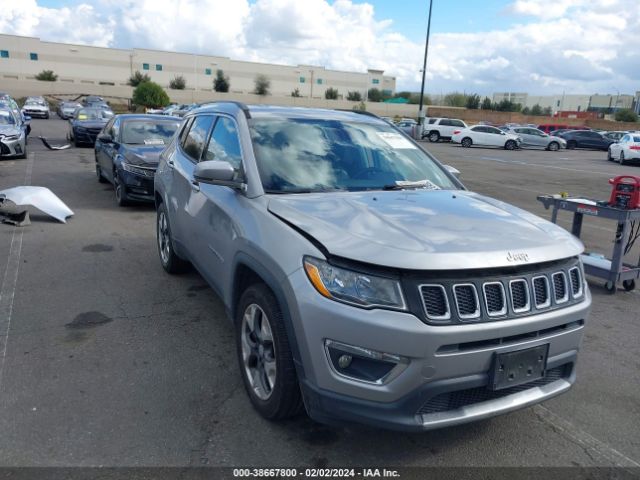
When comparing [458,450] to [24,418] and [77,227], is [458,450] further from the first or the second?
[77,227]

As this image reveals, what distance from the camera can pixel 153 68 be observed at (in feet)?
327

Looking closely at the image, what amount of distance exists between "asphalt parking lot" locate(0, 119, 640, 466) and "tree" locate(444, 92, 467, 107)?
329 ft

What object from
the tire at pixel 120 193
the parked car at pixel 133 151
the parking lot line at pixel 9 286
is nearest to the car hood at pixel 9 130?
the parked car at pixel 133 151

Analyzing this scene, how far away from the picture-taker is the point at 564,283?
284 centimetres

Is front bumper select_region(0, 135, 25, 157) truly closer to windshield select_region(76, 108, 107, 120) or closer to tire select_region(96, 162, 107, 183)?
tire select_region(96, 162, 107, 183)

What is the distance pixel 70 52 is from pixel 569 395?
107221mm

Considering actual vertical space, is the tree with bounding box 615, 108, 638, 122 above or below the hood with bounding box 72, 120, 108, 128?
above

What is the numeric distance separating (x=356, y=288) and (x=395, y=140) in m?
2.19

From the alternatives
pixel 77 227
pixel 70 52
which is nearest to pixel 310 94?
pixel 70 52

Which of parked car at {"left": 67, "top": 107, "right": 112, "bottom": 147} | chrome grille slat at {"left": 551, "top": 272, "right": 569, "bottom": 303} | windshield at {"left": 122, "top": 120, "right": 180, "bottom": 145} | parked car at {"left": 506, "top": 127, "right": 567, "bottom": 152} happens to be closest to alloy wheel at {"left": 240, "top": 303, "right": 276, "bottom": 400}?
chrome grille slat at {"left": 551, "top": 272, "right": 569, "bottom": 303}

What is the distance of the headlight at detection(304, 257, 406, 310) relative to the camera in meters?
2.46

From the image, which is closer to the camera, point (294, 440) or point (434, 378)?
point (434, 378)

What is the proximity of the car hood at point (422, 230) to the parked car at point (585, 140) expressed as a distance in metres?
41.2

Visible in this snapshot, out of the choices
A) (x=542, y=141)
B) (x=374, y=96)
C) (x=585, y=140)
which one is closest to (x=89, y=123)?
(x=542, y=141)
